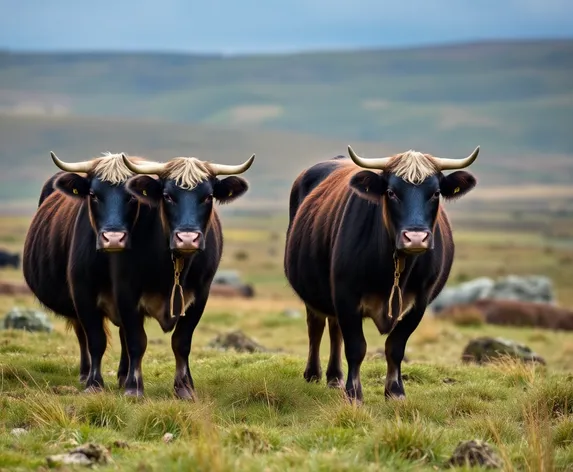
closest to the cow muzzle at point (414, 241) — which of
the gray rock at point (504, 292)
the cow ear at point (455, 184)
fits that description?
the cow ear at point (455, 184)

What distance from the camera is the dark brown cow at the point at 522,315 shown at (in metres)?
29.8

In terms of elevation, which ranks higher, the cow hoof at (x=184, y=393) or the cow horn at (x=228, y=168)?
the cow horn at (x=228, y=168)

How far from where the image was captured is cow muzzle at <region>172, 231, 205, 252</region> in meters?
10.6

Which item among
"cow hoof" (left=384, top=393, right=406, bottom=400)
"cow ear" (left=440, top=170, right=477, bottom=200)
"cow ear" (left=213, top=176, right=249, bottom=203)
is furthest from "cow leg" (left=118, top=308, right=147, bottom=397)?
"cow ear" (left=440, top=170, right=477, bottom=200)

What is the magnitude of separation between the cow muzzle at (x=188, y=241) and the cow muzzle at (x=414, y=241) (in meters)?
1.88

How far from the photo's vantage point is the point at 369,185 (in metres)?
10.9

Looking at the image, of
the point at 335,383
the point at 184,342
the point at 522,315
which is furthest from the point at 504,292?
the point at 184,342

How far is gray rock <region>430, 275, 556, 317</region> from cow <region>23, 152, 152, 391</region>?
26197mm

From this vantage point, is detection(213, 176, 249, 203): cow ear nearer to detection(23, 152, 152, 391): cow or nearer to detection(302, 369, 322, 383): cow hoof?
detection(23, 152, 152, 391): cow

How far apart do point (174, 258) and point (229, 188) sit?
95 centimetres

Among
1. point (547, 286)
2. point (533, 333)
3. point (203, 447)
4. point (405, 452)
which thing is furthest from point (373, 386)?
point (547, 286)

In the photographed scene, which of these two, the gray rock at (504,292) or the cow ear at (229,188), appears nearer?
the cow ear at (229,188)

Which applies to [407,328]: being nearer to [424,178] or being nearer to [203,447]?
[424,178]

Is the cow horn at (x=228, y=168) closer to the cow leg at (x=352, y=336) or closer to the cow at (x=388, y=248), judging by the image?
the cow at (x=388, y=248)
